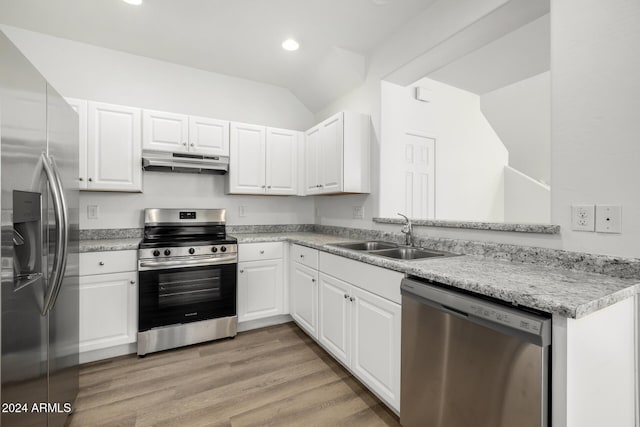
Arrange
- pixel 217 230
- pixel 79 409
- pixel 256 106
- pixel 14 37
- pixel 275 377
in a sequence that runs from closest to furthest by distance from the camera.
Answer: pixel 79 409 < pixel 275 377 < pixel 14 37 < pixel 217 230 < pixel 256 106

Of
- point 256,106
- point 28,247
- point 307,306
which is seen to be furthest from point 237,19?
point 307,306

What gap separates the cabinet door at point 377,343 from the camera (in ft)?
5.13

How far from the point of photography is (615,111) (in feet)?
4.08

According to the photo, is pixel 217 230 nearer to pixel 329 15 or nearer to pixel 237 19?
pixel 237 19

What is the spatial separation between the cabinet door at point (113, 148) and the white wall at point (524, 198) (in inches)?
179

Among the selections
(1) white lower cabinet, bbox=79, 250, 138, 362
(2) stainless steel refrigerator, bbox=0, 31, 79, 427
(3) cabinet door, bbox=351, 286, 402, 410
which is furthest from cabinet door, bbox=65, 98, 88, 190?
(3) cabinet door, bbox=351, 286, 402, 410

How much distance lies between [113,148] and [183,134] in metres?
0.58

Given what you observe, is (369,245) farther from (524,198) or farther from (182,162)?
(524,198)

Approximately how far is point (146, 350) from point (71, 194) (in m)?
1.41

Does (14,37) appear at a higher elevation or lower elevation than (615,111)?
higher

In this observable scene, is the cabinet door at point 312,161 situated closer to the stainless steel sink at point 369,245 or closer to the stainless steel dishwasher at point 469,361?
the stainless steel sink at point 369,245

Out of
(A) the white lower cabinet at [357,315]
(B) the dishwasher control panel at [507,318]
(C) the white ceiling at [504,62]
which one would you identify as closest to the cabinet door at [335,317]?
(A) the white lower cabinet at [357,315]

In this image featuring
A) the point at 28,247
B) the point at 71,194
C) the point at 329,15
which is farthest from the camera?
the point at 329,15

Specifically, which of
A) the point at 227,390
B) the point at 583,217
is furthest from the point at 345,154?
the point at 227,390
